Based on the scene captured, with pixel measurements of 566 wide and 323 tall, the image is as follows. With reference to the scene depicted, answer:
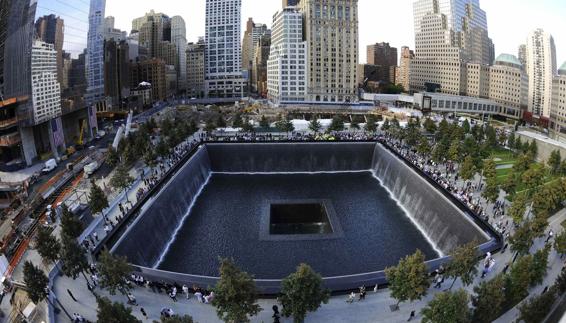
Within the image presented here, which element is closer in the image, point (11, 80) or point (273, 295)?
point (273, 295)

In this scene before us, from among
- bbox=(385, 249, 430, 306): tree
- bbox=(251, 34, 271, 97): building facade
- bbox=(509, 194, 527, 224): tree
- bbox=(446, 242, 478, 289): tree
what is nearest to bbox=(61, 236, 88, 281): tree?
bbox=(385, 249, 430, 306): tree

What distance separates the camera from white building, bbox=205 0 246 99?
159 m

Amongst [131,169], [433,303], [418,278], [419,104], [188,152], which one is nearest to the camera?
[433,303]

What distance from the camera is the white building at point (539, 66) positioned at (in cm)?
9288

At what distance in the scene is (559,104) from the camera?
79.6 meters

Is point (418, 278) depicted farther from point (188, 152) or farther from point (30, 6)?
point (30, 6)

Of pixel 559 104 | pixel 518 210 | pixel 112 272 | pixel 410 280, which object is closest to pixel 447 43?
pixel 559 104

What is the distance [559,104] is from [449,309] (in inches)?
3061

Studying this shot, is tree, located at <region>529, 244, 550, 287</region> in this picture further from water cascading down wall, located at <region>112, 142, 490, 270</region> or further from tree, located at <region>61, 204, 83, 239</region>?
tree, located at <region>61, 204, 83, 239</region>

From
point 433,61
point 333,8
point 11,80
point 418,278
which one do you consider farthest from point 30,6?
point 433,61

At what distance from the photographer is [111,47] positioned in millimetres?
Result: 120188

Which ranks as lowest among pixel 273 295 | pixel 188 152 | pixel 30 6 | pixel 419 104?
pixel 273 295

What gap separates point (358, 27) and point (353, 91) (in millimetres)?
18404

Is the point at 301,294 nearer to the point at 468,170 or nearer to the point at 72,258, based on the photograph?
the point at 72,258
